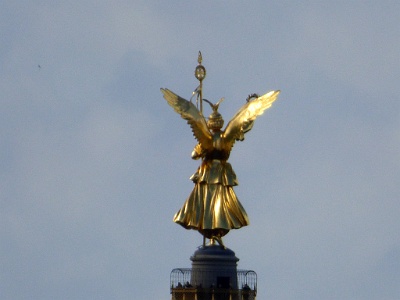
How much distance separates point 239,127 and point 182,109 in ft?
6.07

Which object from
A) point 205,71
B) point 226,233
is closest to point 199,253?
point 226,233

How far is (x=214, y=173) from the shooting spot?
71062 mm

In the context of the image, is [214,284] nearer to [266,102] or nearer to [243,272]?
[243,272]

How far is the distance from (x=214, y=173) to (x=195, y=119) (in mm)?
1889

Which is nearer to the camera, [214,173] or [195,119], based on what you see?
[195,119]

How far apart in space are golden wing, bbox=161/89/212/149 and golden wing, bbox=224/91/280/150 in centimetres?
63

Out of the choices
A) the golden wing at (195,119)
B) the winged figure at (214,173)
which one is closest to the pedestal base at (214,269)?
the winged figure at (214,173)

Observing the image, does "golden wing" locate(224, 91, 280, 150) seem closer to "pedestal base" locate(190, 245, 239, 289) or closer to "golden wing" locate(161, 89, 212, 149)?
"golden wing" locate(161, 89, 212, 149)

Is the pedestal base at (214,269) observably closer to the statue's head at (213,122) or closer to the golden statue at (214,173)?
the golden statue at (214,173)

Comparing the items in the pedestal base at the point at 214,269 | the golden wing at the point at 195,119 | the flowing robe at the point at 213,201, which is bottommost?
the pedestal base at the point at 214,269

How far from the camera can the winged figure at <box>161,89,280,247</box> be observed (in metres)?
70.8

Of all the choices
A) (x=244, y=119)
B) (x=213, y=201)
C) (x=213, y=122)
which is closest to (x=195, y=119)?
(x=213, y=122)

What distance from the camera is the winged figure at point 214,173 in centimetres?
7075

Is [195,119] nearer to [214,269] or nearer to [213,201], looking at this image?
[213,201]
